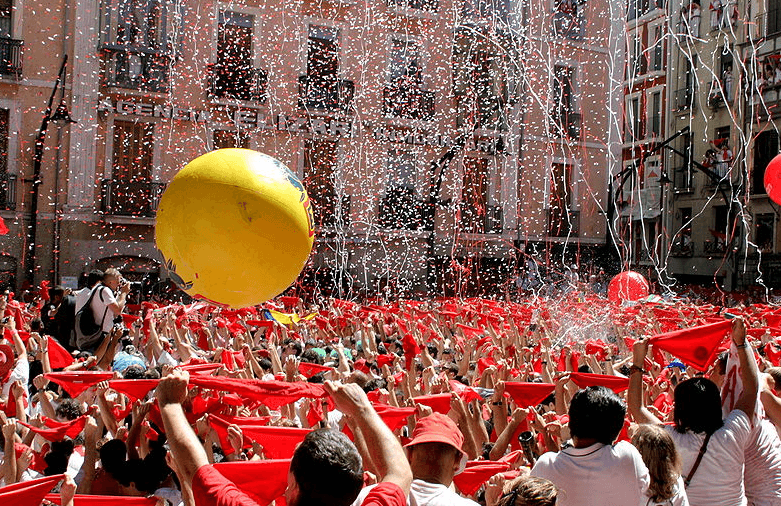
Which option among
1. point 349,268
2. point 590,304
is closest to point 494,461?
point 590,304

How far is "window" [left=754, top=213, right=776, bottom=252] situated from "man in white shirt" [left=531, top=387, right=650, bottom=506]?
24.9 meters

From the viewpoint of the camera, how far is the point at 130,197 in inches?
769

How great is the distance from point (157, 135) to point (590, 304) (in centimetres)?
1086

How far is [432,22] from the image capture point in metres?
22.3

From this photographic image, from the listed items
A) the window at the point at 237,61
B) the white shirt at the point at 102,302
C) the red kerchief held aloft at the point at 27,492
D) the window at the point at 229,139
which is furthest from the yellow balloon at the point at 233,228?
the window at the point at 237,61

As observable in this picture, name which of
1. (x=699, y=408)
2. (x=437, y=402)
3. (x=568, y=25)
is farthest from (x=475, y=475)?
(x=568, y=25)

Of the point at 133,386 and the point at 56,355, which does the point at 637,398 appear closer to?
the point at 133,386

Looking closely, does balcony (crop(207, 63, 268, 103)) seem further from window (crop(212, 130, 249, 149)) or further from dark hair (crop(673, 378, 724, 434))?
dark hair (crop(673, 378, 724, 434))

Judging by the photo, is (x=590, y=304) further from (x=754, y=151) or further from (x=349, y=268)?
(x=754, y=151)

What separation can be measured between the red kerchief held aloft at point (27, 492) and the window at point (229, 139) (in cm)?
1794

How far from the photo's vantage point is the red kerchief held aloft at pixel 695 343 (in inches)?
183

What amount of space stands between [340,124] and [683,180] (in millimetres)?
13729

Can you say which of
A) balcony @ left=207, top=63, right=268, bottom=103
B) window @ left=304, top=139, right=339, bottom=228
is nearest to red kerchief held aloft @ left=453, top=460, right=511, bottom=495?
window @ left=304, top=139, right=339, bottom=228

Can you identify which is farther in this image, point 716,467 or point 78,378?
point 78,378
